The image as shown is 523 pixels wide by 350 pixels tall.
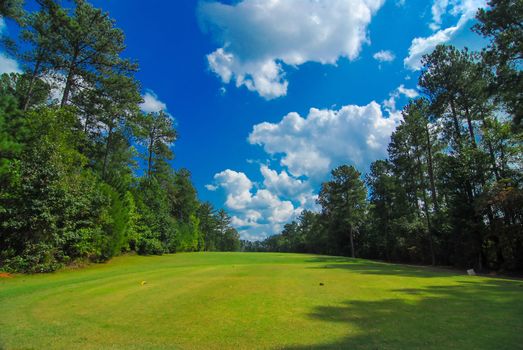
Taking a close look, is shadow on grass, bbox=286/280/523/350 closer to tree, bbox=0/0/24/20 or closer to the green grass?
the green grass

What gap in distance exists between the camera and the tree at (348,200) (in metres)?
53.5

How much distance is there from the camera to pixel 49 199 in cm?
1777

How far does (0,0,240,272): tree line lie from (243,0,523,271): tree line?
1077 inches

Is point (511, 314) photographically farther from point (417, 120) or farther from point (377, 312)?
point (417, 120)

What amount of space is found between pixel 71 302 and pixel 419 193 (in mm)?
43648

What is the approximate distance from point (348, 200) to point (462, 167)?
2691 centimetres

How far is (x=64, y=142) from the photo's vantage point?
21.2 m

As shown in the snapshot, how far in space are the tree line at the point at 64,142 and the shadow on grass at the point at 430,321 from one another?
1694 centimetres

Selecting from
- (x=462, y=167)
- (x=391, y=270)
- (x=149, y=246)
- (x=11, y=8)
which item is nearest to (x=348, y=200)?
(x=462, y=167)

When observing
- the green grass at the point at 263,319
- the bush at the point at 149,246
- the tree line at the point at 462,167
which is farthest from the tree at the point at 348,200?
the green grass at the point at 263,319

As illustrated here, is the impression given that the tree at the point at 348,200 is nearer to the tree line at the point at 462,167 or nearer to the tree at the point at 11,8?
the tree line at the point at 462,167

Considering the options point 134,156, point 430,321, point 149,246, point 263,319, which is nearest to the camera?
point 430,321

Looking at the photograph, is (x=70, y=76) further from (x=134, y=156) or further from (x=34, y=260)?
(x=134, y=156)

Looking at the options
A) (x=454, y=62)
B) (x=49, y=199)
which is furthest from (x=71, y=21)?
(x=454, y=62)
